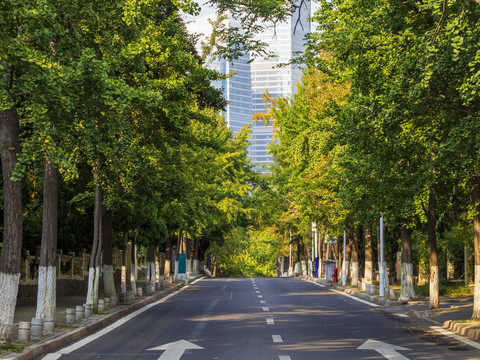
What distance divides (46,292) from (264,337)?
5.32m

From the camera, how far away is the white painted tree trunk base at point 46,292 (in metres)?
17.8

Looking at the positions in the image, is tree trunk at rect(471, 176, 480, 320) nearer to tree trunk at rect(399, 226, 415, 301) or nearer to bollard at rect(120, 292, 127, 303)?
tree trunk at rect(399, 226, 415, 301)

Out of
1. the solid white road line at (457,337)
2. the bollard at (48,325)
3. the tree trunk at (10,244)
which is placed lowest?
the solid white road line at (457,337)

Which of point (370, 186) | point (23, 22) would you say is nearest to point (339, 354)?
point (23, 22)

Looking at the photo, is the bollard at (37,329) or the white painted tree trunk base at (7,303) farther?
the bollard at (37,329)

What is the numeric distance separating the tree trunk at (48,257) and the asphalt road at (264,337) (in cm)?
144

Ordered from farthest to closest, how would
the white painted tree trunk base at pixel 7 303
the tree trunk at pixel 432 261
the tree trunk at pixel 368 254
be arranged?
1. the tree trunk at pixel 368 254
2. the tree trunk at pixel 432 261
3. the white painted tree trunk base at pixel 7 303

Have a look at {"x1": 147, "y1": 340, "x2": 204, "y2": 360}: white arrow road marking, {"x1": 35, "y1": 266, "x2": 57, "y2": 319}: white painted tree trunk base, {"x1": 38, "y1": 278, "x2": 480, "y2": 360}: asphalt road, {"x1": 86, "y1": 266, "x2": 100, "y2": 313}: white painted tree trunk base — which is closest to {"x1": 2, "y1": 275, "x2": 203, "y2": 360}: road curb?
{"x1": 38, "y1": 278, "x2": 480, "y2": 360}: asphalt road

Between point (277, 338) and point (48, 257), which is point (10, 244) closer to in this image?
point (48, 257)

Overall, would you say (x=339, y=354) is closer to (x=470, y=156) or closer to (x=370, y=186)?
(x=470, y=156)

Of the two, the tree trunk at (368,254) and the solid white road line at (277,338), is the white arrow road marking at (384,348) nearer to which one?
the solid white road line at (277,338)

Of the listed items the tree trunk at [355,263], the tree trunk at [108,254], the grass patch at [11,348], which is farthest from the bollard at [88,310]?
the tree trunk at [355,263]

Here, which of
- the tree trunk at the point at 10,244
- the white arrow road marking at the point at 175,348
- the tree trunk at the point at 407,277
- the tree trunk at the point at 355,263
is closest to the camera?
the white arrow road marking at the point at 175,348

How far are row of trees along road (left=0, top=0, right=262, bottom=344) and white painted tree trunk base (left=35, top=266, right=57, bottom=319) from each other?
25 mm
